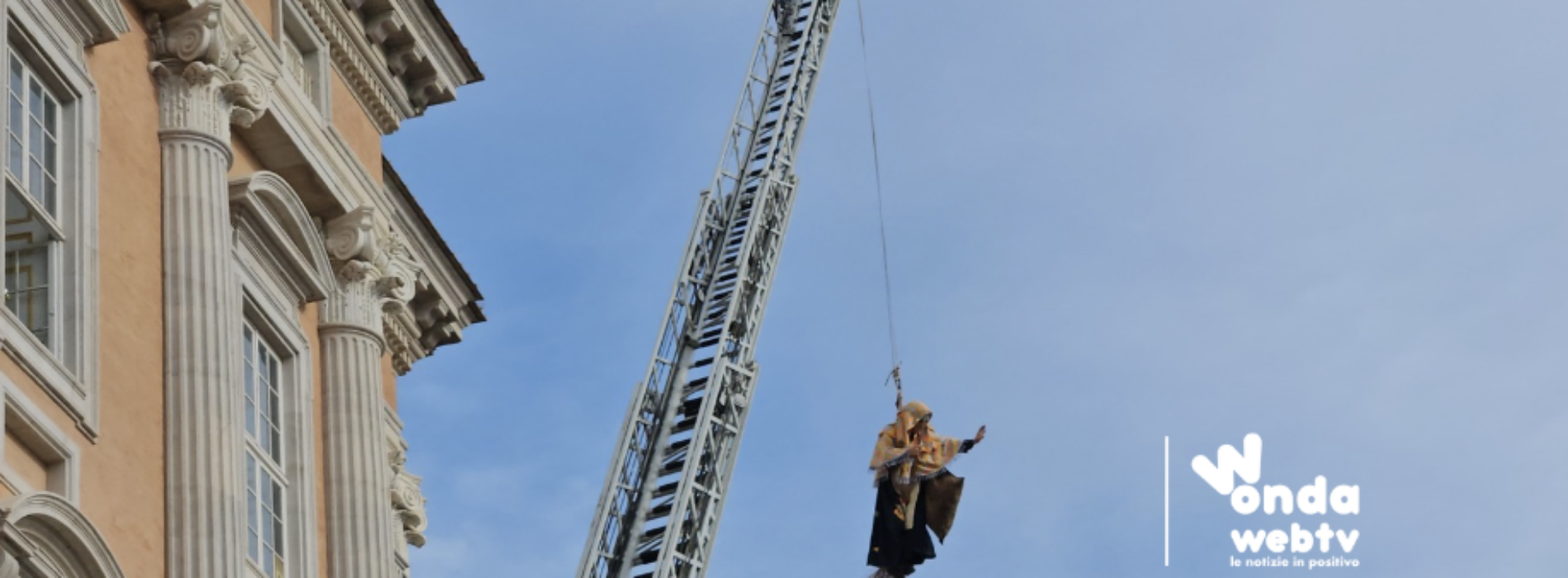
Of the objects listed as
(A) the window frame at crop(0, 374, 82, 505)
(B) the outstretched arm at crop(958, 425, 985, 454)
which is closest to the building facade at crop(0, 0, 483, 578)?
(A) the window frame at crop(0, 374, 82, 505)

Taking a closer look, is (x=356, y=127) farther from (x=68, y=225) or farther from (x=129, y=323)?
(x=68, y=225)

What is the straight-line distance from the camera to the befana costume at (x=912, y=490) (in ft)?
155

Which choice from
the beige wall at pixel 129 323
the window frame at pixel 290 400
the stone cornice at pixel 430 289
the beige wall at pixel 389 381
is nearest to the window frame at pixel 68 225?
the beige wall at pixel 129 323

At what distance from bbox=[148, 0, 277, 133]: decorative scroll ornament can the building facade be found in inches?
0.9

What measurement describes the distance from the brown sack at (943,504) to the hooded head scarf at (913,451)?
0.58ft

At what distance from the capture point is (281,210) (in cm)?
2988

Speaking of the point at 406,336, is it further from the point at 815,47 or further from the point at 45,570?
the point at 815,47

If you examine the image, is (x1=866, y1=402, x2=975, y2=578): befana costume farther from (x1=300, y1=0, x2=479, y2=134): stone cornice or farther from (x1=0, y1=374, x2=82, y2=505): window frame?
(x1=0, y1=374, x2=82, y2=505): window frame

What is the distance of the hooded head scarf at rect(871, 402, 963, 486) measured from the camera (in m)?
47.1

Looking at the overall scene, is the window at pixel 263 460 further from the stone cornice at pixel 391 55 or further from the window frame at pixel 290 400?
the stone cornice at pixel 391 55

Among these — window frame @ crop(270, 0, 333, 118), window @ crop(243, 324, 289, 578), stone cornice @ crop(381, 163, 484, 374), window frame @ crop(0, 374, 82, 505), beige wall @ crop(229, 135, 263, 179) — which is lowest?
window frame @ crop(0, 374, 82, 505)

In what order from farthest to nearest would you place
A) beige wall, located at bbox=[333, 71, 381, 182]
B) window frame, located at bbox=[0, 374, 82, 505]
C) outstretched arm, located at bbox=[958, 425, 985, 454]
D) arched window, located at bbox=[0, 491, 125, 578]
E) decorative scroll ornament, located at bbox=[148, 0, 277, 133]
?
outstretched arm, located at bbox=[958, 425, 985, 454] < beige wall, located at bbox=[333, 71, 381, 182] < decorative scroll ornament, located at bbox=[148, 0, 277, 133] < window frame, located at bbox=[0, 374, 82, 505] < arched window, located at bbox=[0, 491, 125, 578]

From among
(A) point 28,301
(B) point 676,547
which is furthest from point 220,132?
(B) point 676,547

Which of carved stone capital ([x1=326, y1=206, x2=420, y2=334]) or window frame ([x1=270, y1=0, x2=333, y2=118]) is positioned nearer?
carved stone capital ([x1=326, y1=206, x2=420, y2=334])
